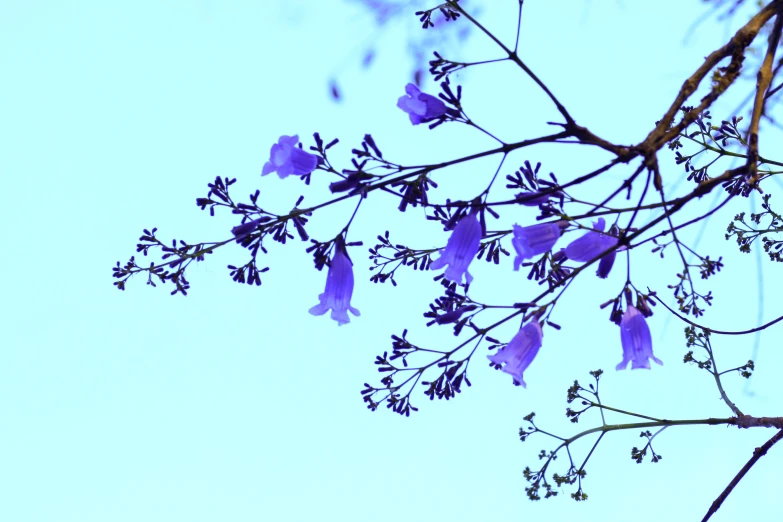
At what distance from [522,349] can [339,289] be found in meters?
0.70

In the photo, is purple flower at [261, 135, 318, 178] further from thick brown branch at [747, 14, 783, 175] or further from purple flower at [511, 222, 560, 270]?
thick brown branch at [747, 14, 783, 175]

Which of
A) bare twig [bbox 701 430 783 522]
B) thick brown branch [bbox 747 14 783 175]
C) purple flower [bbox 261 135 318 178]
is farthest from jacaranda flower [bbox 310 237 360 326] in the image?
bare twig [bbox 701 430 783 522]

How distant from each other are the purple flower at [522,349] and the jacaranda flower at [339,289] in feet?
2.00

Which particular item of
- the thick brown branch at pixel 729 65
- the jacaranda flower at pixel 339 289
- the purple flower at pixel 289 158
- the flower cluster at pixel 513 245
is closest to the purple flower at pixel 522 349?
the flower cluster at pixel 513 245

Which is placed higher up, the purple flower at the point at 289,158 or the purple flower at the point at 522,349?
the purple flower at the point at 289,158

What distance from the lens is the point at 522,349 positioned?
2531 millimetres

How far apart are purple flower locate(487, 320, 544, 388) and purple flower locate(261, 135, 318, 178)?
2.98 feet

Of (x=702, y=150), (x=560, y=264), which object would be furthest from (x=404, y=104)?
(x=702, y=150)

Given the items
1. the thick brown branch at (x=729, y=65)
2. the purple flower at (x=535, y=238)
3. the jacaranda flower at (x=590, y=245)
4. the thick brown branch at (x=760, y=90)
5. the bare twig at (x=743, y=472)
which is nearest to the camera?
the thick brown branch at (x=760, y=90)

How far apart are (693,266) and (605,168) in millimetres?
771

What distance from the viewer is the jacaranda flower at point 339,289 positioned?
262 cm

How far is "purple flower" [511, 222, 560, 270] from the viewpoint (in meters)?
2.44

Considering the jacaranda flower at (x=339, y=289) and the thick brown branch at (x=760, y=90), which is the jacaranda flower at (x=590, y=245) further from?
the jacaranda flower at (x=339, y=289)

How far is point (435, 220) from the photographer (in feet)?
8.52
